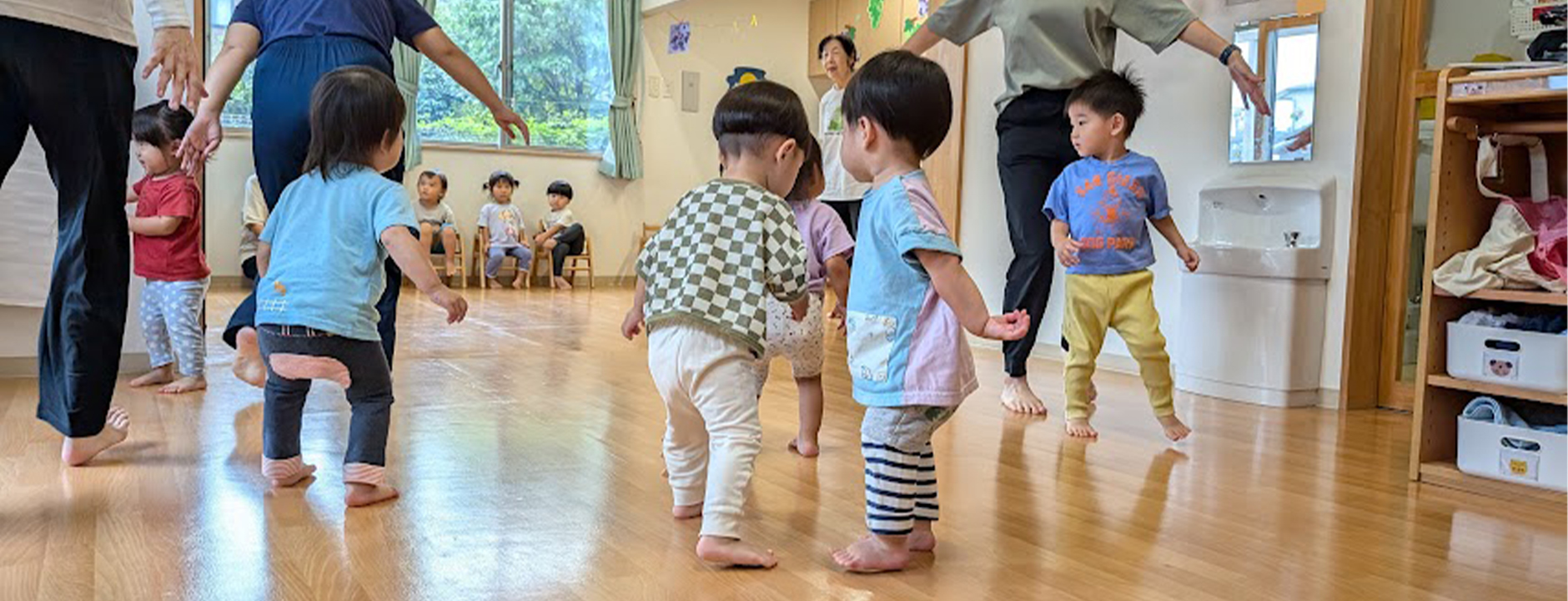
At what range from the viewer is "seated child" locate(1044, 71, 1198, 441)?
2.94m

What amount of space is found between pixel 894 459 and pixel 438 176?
693cm

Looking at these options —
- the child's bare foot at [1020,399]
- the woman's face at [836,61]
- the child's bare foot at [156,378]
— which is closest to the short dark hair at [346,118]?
the child's bare foot at [156,378]

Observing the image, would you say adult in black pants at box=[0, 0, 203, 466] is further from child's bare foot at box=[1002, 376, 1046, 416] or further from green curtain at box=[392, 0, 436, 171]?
green curtain at box=[392, 0, 436, 171]

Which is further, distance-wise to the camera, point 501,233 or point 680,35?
point 680,35

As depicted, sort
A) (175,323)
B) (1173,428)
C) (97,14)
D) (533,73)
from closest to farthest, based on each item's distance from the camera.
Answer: (97,14)
(1173,428)
(175,323)
(533,73)

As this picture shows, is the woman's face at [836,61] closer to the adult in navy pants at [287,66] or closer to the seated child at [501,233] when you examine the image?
the adult in navy pants at [287,66]

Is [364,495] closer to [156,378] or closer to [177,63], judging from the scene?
[177,63]

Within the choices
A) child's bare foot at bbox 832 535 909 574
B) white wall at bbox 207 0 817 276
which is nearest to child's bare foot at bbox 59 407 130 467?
child's bare foot at bbox 832 535 909 574

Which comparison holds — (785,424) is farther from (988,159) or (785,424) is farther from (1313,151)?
(988,159)

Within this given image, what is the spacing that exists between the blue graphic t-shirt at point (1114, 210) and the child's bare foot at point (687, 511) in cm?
144

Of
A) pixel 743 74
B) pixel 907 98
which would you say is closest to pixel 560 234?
pixel 743 74

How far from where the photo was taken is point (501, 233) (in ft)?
27.3

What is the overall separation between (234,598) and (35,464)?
39.7 inches

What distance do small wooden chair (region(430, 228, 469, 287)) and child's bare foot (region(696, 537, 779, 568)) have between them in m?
6.85
